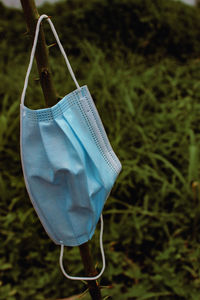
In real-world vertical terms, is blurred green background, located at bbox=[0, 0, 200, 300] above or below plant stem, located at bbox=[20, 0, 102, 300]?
below

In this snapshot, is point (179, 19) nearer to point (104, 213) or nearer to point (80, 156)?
point (104, 213)

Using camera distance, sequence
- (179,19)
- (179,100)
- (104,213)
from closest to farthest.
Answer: (104,213)
(179,100)
(179,19)

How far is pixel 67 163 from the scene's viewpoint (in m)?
0.68

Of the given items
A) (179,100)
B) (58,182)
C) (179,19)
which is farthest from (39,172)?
(179,19)

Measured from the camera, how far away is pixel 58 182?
706 mm

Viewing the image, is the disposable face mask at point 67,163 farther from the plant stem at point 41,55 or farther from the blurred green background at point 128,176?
the blurred green background at point 128,176

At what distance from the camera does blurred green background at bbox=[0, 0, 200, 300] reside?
145cm

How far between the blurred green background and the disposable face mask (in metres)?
0.21

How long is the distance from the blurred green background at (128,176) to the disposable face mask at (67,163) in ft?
0.69

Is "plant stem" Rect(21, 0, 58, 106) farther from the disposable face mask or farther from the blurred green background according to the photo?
the blurred green background

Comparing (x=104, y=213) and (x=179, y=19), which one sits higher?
(x=179, y=19)

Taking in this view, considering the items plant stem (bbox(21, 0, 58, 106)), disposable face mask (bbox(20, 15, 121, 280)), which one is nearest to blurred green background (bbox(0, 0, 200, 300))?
disposable face mask (bbox(20, 15, 121, 280))

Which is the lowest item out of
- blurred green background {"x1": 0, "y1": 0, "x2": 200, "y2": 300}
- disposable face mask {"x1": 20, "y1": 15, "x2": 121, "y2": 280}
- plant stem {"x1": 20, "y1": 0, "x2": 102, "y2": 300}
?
blurred green background {"x1": 0, "y1": 0, "x2": 200, "y2": 300}

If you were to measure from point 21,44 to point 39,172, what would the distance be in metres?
3.11
